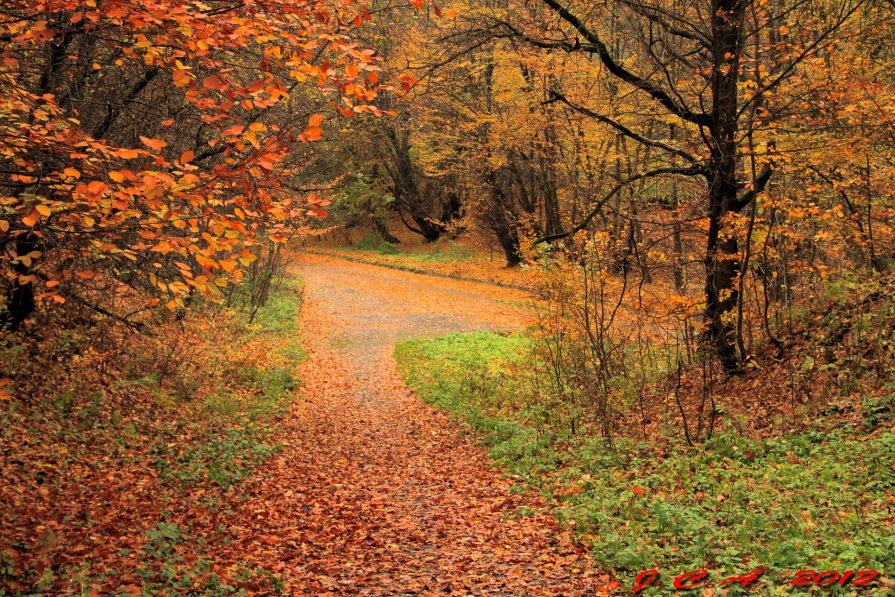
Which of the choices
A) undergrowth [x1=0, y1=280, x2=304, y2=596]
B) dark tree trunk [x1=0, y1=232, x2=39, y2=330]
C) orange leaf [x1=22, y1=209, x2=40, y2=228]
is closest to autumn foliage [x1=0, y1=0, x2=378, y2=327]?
orange leaf [x1=22, y1=209, x2=40, y2=228]

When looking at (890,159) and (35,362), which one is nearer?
(35,362)

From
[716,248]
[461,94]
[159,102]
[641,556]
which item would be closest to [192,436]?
[159,102]

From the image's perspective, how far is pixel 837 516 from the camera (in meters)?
4.89

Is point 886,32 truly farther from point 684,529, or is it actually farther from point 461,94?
point 461,94

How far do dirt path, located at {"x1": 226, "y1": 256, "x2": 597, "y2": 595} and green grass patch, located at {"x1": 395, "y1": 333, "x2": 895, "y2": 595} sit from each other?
401 mm

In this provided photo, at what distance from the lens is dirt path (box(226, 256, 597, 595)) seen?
530cm

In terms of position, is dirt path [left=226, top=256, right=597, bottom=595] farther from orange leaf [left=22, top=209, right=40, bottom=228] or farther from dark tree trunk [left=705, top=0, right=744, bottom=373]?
dark tree trunk [left=705, top=0, right=744, bottom=373]

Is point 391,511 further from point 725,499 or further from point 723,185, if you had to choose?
point 723,185

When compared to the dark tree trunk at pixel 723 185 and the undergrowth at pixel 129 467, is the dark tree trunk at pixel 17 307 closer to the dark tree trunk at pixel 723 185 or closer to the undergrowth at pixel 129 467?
the undergrowth at pixel 129 467

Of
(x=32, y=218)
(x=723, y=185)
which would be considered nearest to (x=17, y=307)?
(x=32, y=218)

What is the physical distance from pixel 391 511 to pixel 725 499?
344cm

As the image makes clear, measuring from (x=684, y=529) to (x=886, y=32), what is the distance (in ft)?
29.3

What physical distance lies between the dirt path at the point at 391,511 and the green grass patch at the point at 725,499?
1.31 ft

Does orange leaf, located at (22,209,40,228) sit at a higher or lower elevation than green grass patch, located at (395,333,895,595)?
higher
